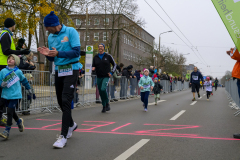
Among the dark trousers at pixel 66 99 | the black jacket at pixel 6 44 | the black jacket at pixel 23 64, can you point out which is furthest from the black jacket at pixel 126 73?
the dark trousers at pixel 66 99

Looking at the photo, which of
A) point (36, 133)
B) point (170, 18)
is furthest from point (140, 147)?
point (170, 18)

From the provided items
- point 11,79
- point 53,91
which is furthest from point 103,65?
point 11,79

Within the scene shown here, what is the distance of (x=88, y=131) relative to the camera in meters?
6.26

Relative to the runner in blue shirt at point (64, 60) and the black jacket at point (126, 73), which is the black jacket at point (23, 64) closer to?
the runner in blue shirt at point (64, 60)

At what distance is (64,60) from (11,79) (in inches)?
50.5

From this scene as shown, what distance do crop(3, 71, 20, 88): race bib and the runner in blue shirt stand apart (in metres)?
1.02

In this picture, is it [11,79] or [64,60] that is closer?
[64,60]

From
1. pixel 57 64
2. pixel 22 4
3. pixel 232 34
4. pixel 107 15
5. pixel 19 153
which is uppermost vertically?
pixel 107 15

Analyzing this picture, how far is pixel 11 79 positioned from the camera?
18.4ft

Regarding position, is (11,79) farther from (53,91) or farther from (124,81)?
(124,81)

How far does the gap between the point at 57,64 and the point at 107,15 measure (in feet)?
122

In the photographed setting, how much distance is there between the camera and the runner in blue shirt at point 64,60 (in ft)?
15.9

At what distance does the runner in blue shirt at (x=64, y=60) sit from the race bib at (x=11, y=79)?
1.02 metres

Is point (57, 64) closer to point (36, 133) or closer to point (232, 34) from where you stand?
point (36, 133)
